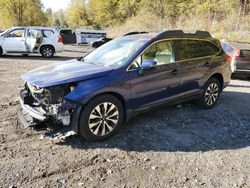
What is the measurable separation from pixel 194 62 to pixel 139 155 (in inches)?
105

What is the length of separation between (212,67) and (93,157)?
3680 millimetres

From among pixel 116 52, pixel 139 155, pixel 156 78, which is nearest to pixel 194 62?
pixel 156 78

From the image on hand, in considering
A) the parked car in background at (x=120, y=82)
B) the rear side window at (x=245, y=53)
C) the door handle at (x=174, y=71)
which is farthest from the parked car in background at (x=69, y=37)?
the door handle at (x=174, y=71)

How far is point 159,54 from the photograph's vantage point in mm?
5719

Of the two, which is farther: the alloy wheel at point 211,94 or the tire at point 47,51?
the tire at point 47,51

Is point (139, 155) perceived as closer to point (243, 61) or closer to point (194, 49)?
point (194, 49)

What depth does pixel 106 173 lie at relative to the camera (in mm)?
4051

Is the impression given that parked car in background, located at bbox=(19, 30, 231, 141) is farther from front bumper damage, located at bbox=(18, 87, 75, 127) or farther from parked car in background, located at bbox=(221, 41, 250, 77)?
parked car in background, located at bbox=(221, 41, 250, 77)

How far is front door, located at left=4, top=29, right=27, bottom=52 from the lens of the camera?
52.8ft

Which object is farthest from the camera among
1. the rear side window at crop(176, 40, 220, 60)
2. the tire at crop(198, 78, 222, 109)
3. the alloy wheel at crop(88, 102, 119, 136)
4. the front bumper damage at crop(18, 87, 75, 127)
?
the tire at crop(198, 78, 222, 109)

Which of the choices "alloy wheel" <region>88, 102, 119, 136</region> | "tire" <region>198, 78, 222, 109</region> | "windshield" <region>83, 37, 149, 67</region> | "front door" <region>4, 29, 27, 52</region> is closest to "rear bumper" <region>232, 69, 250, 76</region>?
"tire" <region>198, 78, 222, 109</region>

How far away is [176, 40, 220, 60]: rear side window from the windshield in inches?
35.1

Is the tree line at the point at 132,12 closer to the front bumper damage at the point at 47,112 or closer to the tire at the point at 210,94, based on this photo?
the tire at the point at 210,94

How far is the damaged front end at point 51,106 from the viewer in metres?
4.52
